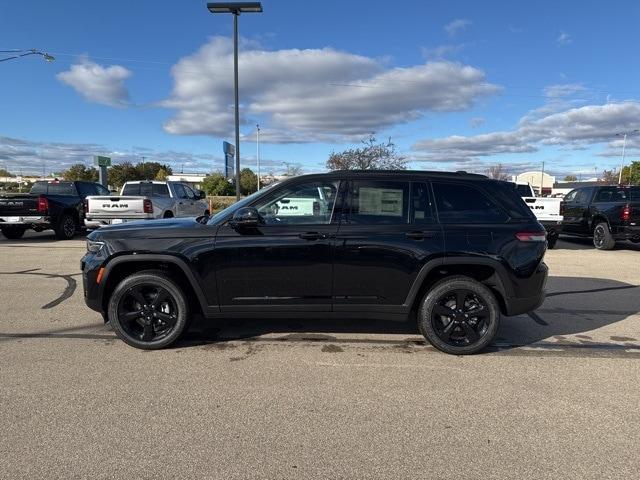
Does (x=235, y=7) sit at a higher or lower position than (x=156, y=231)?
higher

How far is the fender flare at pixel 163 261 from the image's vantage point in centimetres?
461

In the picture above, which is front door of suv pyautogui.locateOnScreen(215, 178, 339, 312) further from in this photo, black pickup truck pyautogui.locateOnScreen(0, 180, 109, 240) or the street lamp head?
the street lamp head

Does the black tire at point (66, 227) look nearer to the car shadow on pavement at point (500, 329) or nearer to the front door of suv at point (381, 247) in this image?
the car shadow on pavement at point (500, 329)

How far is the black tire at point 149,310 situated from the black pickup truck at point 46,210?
10.6 metres

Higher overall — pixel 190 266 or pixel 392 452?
pixel 190 266

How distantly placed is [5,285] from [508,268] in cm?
758

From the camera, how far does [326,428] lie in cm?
329

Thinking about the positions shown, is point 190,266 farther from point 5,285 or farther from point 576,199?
point 576,199

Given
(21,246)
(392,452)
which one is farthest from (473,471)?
(21,246)

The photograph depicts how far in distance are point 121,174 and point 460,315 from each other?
90591 millimetres

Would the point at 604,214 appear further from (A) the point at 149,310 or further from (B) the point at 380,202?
(A) the point at 149,310

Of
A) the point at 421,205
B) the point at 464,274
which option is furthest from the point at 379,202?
the point at 464,274

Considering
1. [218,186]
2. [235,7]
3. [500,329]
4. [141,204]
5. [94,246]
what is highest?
[235,7]

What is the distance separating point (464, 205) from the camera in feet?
15.7
